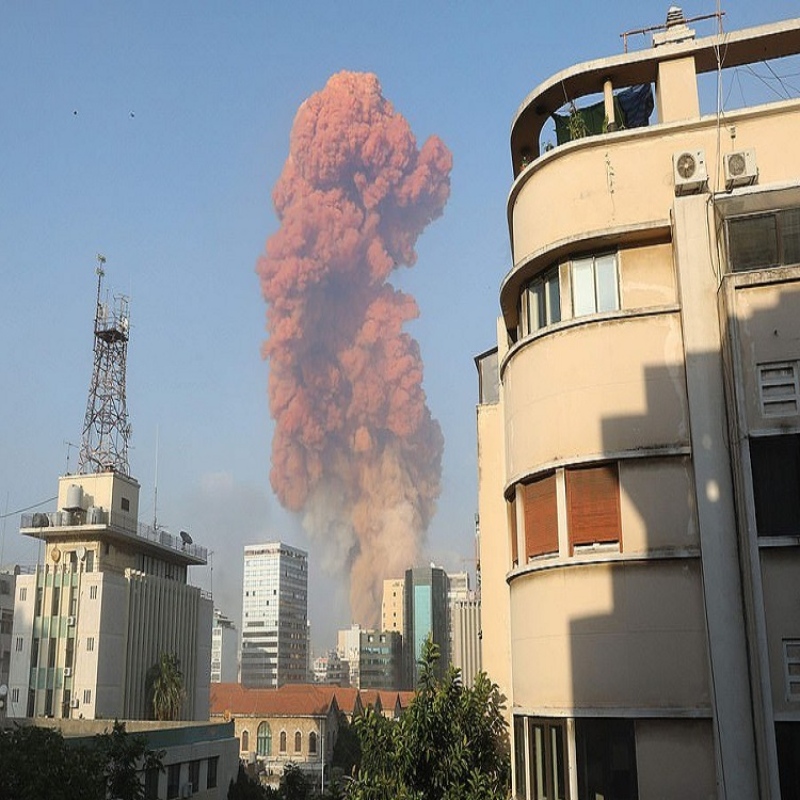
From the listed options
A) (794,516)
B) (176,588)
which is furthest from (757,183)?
(176,588)

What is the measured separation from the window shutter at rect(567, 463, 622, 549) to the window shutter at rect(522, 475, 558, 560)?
37 centimetres

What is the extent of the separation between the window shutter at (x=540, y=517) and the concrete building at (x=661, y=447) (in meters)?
0.04

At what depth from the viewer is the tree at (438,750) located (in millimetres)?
17078

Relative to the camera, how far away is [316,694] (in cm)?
12875

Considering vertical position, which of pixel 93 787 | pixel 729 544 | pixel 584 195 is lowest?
pixel 93 787

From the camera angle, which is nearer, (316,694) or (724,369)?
(724,369)

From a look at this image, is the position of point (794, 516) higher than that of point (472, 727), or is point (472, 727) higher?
point (794, 516)

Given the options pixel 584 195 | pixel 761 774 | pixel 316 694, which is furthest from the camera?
pixel 316 694

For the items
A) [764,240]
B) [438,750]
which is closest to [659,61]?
[764,240]

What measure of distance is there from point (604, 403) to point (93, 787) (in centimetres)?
1861

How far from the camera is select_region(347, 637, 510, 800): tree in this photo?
17.1 metres

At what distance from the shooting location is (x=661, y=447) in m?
15.4

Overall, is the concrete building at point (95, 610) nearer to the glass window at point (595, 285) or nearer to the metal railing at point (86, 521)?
the metal railing at point (86, 521)

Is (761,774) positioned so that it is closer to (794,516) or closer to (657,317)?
(794,516)
